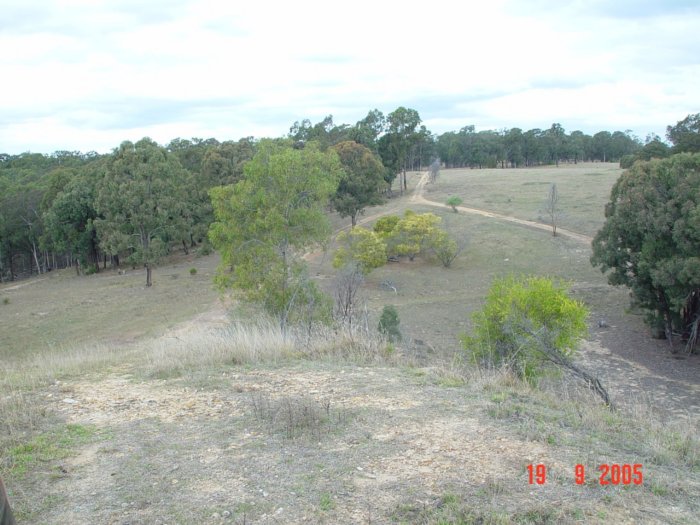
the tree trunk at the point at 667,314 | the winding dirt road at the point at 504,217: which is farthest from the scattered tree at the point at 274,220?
the winding dirt road at the point at 504,217

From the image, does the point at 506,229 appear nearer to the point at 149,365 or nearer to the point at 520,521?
the point at 149,365

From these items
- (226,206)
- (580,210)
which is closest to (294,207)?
(226,206)

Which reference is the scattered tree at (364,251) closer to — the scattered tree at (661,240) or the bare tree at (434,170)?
the scattered tree at (661,240)

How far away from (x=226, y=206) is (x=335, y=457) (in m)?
14.8

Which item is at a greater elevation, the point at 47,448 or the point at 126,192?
the point at 126,192

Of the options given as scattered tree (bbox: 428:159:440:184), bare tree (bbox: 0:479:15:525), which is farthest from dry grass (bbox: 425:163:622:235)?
bare tree (bbox: 0:479:15:525)

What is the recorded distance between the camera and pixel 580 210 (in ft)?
142

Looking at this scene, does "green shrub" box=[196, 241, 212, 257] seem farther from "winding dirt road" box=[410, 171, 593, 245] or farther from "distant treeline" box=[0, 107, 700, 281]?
"winding dirt road" box=[410, 171, 593, 245]
